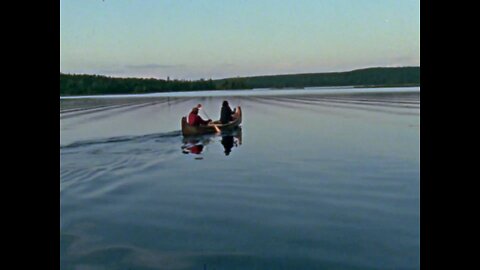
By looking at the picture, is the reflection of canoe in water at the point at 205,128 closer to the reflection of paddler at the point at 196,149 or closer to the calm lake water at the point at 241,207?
the reflection of paddler at the point at 196,149

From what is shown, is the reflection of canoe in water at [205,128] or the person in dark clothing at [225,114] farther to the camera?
the person in dark clothing at [225,114]

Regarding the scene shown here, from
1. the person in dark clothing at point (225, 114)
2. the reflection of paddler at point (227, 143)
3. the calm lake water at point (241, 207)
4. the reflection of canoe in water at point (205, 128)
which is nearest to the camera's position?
the calm lake water at point (241, 207)

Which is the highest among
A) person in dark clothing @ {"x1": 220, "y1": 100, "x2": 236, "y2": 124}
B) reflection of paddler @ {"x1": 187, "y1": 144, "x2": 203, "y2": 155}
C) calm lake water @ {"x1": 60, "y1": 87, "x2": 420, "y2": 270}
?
person in dark clothing @ {"x1": 220, "y1": 100, "x2": 236, "y2": 124}

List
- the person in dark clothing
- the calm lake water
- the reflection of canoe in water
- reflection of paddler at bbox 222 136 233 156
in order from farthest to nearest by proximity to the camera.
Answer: the person in dark clothing < the reflection of canoe in water < reflection of paddler at bbox 222 136 233 156 < the calm lake water

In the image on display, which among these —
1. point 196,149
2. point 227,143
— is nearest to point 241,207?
point 196,149

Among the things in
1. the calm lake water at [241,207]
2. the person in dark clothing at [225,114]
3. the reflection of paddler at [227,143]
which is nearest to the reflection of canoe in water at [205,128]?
the person in dark clothing at [225,114]

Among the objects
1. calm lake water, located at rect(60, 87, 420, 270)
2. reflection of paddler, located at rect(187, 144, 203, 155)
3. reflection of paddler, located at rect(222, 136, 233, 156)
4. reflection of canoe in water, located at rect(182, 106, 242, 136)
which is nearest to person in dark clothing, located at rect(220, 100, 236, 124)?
reflection of canoe in water, located at rect(182, 106, 242, 136)

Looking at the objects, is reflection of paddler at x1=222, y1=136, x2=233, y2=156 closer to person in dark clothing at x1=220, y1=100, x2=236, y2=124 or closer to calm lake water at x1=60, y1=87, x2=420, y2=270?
calm lake water at x1=60, y1=87, x2=420, y2=270

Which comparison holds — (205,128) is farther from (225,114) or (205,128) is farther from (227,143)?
(227,143)

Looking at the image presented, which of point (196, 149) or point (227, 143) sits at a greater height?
point (227, 143)

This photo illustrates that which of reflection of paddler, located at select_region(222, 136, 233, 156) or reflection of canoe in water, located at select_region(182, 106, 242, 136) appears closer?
reflection of paddler, located at select_region(222, 136, 233, 156)

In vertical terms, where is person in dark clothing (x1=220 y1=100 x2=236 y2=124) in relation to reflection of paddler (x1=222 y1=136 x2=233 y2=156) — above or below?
above
